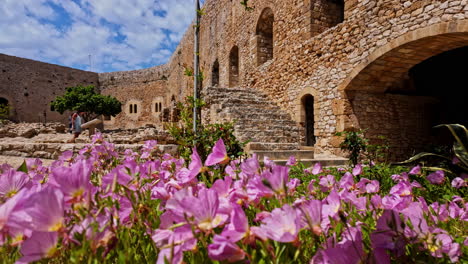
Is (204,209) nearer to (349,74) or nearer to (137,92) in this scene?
(349,74)

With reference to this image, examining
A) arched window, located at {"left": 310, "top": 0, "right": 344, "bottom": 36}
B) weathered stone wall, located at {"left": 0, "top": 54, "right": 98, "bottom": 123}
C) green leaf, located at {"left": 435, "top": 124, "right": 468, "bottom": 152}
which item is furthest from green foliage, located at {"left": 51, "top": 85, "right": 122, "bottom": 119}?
green leaf, located at {"left": 435, "top": 124, "right": 468, "bottom": 152}

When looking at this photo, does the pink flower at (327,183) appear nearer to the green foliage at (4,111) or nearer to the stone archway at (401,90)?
the stone archway at (401,90)

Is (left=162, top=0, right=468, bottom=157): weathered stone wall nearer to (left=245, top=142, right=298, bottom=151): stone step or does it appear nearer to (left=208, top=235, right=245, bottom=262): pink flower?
(left=245, top=142, right=298, bottom=151): stone step

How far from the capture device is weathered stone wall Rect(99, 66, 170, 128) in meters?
26.5

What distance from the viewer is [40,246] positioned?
560mm

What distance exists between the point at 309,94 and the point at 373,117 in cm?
193

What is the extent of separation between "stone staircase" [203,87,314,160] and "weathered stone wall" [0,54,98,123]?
2231cm

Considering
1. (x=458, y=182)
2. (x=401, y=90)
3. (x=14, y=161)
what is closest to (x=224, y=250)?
(x=458, y=182)

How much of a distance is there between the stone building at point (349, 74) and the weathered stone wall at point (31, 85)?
2173 centimetres

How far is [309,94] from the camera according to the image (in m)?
7.91

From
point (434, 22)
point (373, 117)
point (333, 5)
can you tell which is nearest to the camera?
point (434, 22)

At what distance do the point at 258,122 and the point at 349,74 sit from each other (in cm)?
261

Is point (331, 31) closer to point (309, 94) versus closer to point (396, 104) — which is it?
point (309, 94)

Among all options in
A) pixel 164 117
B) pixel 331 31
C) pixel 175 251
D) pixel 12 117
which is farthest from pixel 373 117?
pixel 12 117
